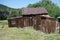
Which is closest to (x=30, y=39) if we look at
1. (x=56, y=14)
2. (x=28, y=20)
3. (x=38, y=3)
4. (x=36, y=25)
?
(x=36, y=25)

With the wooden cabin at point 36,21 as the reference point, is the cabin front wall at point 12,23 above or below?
below

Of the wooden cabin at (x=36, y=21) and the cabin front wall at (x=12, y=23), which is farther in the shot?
the cabin front wall at (x=12, y=23)

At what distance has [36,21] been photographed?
2361 centimetres

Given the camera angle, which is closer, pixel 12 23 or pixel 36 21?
pixel 36 21

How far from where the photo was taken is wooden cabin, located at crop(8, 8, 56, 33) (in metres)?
21.2

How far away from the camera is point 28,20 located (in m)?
36.4

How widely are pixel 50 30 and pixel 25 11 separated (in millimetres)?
24365

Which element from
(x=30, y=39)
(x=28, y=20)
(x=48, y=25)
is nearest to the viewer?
(x=30, y=39)

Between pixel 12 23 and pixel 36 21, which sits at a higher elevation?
pixel 36 21

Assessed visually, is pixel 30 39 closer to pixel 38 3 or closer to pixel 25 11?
pixel 25 11

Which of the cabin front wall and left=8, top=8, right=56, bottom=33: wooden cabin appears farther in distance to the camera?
the cabin front wall

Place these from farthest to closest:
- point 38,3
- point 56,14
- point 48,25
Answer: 1. point 38,3
2. point 56,14
3. point 48,25

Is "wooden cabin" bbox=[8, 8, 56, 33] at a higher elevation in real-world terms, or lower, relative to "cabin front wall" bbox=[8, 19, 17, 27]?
higher

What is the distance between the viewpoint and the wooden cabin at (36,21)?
2125cm
